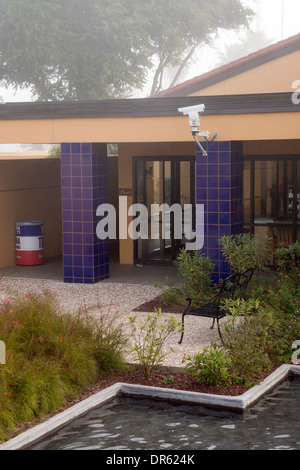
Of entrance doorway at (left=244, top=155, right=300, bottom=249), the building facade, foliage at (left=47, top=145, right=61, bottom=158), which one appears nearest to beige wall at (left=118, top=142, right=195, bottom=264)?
the building facade

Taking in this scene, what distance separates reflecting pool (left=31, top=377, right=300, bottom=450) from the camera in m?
6.61

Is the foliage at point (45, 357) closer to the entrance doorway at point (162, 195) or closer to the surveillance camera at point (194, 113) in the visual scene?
the surveillance camera at point (194, 113)

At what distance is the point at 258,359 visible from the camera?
8234 mm

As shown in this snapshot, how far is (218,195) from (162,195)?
11.4ft

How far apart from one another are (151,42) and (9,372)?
2823cm

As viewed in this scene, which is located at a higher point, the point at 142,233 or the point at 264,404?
the point at 142,233

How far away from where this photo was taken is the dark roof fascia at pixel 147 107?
39.9ft

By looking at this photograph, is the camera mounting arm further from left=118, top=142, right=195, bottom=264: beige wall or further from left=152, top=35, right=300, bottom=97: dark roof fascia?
left=152, top=35, right=300, bottom=97: dark roof fascia

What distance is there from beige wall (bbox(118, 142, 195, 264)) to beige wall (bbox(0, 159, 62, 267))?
7.33 feet

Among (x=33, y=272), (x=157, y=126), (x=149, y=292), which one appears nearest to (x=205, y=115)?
(x=157, y=126)

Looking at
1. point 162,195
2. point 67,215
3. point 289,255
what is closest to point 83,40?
point 162,195

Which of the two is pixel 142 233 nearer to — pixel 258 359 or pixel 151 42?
pixel 258 359

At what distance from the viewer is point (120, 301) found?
1243 cm

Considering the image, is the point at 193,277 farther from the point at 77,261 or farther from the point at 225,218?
the point at 77,261
